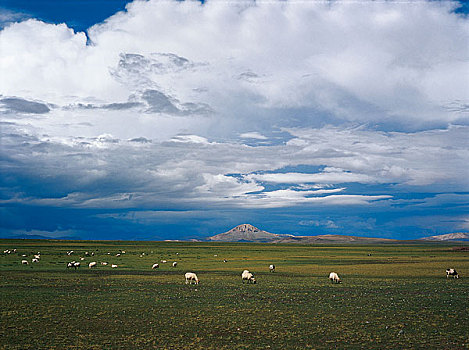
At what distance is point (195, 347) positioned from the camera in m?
16.8

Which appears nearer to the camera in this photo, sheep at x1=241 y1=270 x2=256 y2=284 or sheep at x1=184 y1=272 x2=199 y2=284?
sheep at x1=184 y1=272 x2=199 y2=284

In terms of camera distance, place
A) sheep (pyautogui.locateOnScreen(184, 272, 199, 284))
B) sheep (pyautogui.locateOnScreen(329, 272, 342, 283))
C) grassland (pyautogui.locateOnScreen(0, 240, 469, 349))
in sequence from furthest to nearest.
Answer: sheep (pyautogui.locateOnScreen(329, 272, 342, 283)) < sheep (pyautogui.locateOnScreen(184, 272, 199, 284)) < grassland (pyautogui.locateOnScreen(0, 240, 469, 349))

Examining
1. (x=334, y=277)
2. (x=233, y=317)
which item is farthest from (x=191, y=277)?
(x=233, y=317)

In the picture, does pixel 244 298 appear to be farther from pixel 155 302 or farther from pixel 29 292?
pixel 29 292

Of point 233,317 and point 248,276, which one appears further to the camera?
point 248,276

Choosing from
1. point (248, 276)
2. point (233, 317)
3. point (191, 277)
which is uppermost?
point (191, 277)

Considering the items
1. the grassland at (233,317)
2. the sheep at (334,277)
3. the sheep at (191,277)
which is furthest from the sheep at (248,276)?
the sheep at (334,277)

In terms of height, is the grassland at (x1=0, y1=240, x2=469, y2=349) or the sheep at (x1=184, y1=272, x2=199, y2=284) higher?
the sheep at (x1=184, y1=272, x2=199, y2=284)

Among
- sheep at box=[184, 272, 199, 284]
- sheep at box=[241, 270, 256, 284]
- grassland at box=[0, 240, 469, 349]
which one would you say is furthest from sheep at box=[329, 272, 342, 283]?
sheep at box=[184, 272, 199, 284]

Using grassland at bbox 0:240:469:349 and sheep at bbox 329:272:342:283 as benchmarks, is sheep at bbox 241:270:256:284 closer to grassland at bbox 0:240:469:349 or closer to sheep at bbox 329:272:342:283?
grassland at bbox 0:240:469:349

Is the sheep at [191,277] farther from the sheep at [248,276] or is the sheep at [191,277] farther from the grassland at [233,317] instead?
the sheep at [248,276]

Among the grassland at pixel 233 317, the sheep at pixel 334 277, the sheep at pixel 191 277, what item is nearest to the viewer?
the grassland at pixel 233 317

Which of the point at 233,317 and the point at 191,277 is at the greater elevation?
the point at 191,277

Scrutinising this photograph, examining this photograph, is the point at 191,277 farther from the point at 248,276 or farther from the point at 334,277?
the point at 334,277
